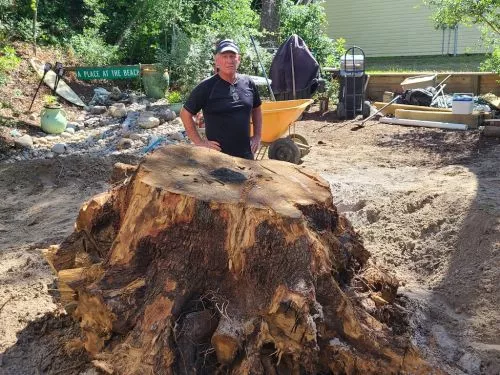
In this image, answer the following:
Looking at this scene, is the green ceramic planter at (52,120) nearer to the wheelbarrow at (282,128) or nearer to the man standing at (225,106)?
the wheelbarrow at (282,128)

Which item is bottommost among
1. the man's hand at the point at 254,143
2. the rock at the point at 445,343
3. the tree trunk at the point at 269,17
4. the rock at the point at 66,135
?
the rock at the point at 445,343

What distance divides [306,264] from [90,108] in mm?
9174

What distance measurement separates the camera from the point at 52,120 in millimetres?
9109

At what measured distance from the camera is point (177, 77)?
12820 mm

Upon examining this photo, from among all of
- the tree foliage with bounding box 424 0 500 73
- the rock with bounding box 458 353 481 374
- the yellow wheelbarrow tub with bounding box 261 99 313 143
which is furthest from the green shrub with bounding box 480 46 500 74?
the rock with bounding box 458 353 481 374

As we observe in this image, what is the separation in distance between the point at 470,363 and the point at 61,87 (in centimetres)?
1015

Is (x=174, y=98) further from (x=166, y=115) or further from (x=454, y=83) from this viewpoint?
(x=454, y=83)

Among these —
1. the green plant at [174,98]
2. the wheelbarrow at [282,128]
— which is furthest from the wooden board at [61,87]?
the wheelbarrow at [282,128]

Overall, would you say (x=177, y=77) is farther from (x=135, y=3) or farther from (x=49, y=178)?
(x=49, y=178)

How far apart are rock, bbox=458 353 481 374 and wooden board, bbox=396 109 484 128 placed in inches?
279

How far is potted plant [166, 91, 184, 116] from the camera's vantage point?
34.5 ft

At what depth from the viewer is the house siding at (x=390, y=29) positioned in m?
20.5

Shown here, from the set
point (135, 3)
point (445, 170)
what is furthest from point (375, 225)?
point (135, 3)

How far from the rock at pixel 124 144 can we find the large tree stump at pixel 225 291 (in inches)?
221
